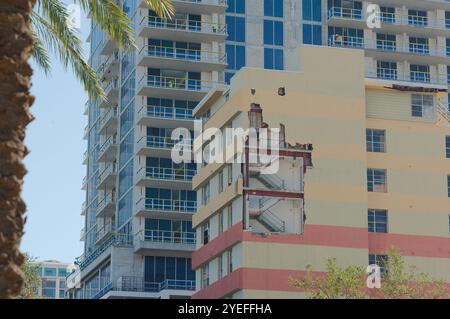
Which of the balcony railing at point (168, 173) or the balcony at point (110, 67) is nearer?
→ the balcony railing at point (168, 173)

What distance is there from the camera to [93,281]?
101 metres

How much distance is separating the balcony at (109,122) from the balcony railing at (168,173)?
10.6 metres

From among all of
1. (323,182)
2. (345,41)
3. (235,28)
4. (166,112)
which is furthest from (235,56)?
(323,182)

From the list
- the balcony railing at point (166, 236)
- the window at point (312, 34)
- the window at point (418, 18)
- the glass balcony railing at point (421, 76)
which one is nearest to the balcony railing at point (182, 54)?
the window at point (312, 34)

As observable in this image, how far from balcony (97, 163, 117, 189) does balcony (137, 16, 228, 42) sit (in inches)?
531

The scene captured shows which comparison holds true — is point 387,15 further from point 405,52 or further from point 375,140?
point 375,140

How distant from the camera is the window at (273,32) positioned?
10294 cm

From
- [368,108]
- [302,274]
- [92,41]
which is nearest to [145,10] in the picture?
[92,41]

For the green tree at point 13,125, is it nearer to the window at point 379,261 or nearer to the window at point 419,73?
the window at point 379,261

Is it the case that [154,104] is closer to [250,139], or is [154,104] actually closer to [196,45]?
[196,45]

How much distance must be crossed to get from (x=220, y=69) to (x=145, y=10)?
8.50 metres

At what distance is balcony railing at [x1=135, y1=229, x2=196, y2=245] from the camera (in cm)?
9388

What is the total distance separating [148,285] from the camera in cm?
9319

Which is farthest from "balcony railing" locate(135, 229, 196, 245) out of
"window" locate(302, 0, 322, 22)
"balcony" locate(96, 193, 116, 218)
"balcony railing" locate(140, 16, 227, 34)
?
"window" locate(302, 0, 322, 22)
